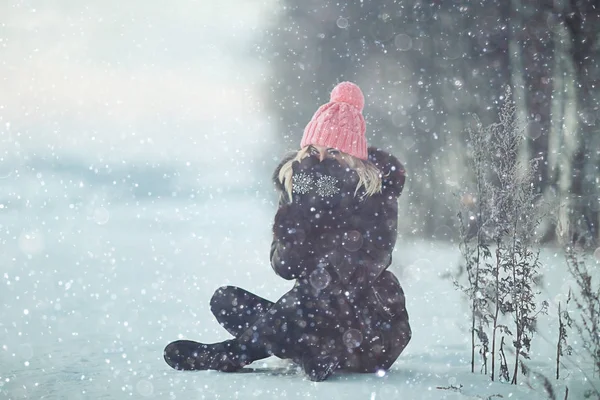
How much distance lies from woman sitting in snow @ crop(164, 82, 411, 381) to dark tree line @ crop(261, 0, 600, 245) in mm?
5651

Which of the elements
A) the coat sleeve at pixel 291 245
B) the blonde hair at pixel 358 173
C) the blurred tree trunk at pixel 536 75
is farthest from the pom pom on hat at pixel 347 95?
the blurred tree trunk at pixel 536 75

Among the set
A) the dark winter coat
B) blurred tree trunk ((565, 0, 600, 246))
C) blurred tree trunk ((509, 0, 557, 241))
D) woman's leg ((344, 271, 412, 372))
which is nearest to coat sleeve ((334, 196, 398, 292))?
the dark winter coat

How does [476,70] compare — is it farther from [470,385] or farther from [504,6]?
[470,385]

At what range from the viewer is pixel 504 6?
28.9ft

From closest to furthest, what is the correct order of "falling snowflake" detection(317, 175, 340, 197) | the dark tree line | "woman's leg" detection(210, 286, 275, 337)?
1. "falling snowflake" detection(317, 175, 340, 197)
2. "woman's leg" detection(210, 286, 275, 337)
3. the dark tree line

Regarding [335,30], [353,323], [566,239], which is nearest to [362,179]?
[353,323]

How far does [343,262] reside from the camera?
2.79m

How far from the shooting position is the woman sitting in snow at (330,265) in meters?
2.79

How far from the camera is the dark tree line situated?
8445 mm

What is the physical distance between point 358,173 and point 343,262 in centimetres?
48

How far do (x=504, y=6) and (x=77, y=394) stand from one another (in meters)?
8.77

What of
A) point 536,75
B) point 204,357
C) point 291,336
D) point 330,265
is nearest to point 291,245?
point 330,265

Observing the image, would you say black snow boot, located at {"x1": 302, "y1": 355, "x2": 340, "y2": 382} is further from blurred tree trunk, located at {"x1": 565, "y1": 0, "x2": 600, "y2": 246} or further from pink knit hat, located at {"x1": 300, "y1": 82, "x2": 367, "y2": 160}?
blurred tree trunk, located at {"x1": 565, "y1": 0, "x2": 600, "y2": 246}

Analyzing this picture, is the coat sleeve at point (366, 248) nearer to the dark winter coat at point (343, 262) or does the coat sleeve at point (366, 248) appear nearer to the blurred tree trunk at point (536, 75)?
the dark winter coat at point (343, 262)
